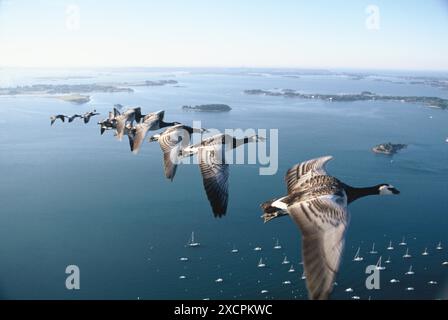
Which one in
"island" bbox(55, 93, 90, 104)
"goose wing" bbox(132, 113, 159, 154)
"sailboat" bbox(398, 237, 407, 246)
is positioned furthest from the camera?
"island" bbox(55, 93, 90, 104)

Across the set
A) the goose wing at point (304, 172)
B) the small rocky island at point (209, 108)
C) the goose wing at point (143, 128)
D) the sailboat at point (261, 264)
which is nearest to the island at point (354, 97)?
the small rocky island at point (209, 108)

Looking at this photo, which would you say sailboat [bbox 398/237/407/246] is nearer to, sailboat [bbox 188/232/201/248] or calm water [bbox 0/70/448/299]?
calm water [bbox 0/70/448/299]

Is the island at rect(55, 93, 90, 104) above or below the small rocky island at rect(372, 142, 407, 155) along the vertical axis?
above

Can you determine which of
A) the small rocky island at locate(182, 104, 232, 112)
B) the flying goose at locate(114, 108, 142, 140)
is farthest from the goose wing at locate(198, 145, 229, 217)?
the small rocky island at locate(182, 104, 232, 112)

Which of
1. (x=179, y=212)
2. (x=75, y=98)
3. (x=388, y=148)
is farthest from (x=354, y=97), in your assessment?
(x=179, y=212)

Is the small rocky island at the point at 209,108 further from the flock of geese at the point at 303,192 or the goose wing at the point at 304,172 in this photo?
the goose wing at the point at 304,172

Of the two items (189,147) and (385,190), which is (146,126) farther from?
(385,190)
